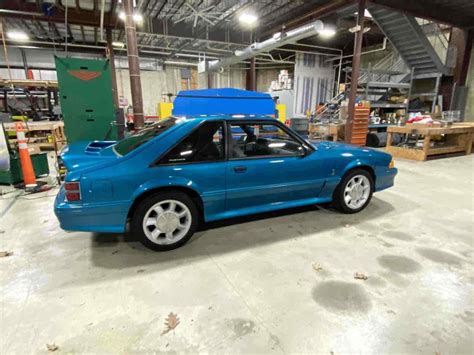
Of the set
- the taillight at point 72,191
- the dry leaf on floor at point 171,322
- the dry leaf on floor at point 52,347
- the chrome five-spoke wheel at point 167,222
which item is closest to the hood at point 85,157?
the taillight at point 72,191

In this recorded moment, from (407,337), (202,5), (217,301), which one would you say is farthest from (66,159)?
(202,5)

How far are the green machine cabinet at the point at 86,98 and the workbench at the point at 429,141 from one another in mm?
7263

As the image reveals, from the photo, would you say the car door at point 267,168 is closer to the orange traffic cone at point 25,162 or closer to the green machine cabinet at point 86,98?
the green machine cabinet at point 86,98

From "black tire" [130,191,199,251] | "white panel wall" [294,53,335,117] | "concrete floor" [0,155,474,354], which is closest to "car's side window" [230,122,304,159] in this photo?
"black tire" [130,191,199,251]

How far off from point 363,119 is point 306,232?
24.0 feet

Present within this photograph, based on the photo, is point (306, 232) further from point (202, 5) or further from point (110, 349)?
point (202, 5)

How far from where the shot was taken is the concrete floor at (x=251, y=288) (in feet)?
5.45

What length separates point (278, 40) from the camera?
29.8ft

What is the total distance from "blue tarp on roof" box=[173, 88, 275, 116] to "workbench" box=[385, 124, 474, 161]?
4.20 metres

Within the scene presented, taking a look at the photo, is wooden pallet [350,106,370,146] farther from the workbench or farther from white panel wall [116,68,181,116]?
white panel wall [116,68,181,116]

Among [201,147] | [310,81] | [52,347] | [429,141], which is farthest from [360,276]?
[310,81]

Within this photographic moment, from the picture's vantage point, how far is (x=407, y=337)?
1.69 metres

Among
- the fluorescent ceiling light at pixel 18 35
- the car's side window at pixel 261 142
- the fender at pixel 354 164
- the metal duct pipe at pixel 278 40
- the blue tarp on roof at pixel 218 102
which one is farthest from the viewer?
the fluorescent ceiling light at pixel 18 35

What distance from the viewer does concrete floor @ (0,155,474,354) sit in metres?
1.66
